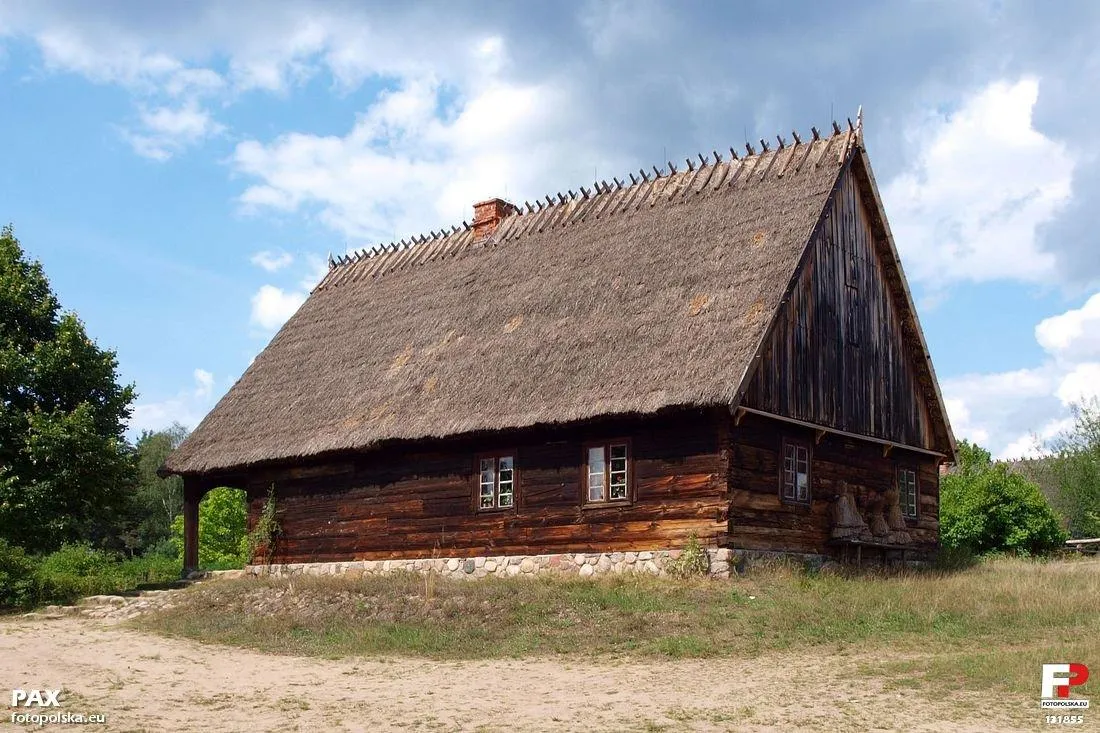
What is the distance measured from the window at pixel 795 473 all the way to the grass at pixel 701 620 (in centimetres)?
181

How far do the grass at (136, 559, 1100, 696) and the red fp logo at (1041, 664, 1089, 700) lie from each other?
24 centimetres

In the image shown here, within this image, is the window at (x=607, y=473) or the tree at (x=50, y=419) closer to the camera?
the window at (x=607, y=473)

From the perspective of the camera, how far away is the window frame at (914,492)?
24.7 metres

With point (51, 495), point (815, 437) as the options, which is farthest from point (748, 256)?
point (51, 495)

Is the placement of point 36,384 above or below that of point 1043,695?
above

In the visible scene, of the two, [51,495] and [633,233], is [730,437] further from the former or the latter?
[51,495]

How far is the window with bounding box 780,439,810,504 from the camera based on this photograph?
21.1 metres

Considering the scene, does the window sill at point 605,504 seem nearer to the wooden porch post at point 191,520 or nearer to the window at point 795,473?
the window at point 795,473

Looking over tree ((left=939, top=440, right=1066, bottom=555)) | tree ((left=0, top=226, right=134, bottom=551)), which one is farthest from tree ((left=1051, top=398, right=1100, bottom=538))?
tree ((left=0, top=226, right=134, bottom=551))

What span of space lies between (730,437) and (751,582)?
2442 mm

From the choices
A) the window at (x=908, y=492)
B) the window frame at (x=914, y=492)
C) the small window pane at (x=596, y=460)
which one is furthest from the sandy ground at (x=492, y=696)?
the window at (x=908, y=492)

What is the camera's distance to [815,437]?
21938mm

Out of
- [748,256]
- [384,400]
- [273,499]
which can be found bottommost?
[273,499]

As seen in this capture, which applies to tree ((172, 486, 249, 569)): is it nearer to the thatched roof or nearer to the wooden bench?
the thatched roof
